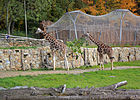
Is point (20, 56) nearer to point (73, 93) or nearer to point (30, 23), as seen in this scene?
point (73, 93)

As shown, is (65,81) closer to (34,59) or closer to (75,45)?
(34,59)

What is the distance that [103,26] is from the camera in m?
19.7

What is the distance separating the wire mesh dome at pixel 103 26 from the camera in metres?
19.0

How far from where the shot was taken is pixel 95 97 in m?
5.54

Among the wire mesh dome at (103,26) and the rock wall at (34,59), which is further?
the wire mesh dome at (103,26)

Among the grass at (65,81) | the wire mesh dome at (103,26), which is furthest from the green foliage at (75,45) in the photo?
the wire mesh dome at (103,26)

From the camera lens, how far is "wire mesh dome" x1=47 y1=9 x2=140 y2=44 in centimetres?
1899

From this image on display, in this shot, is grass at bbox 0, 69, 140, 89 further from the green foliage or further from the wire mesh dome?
the wire mesh dome

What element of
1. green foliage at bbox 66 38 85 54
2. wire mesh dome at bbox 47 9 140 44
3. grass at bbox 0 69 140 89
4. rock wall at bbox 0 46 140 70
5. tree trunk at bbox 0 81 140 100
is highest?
wire mesh dome at bbox 47 9 140 44

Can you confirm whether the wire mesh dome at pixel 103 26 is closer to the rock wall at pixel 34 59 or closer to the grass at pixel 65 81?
the rock wall at pixel 34 59

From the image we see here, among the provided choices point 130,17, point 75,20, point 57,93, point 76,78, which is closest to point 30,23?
point 75,20

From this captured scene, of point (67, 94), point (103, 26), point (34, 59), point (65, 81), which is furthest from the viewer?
point (103, 26)

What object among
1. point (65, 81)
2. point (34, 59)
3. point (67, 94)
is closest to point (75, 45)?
point (34, 59)

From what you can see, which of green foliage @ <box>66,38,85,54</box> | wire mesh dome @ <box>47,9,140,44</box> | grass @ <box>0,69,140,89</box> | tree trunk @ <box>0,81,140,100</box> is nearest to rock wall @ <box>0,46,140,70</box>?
green foliage @ <box>66,38,85,54</box>
